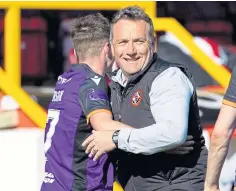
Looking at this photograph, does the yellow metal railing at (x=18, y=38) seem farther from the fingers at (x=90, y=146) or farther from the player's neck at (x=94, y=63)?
the fingers at (x=90, y=146)

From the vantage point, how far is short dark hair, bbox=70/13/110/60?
11.2 feet

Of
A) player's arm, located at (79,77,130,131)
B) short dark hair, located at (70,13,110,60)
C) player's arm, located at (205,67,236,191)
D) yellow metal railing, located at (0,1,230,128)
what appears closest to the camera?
player's arm, located at (205,67,236,191)

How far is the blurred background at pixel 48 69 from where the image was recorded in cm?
421

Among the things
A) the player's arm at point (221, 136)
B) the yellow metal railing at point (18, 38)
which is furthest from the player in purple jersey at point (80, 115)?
the yellow metal railing at point (18, 38)

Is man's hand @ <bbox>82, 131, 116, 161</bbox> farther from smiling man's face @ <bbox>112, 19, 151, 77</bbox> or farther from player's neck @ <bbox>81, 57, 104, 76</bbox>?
player's neck @ <bbox>81, 57, 104, 76</bbox>

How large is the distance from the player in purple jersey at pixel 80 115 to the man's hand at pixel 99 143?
0.27ft

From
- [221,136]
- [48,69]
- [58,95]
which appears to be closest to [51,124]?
[58,95]

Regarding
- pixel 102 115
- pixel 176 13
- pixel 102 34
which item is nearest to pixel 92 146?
pixel 102 115

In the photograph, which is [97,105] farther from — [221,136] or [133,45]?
[221,136]

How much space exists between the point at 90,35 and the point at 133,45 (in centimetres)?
29

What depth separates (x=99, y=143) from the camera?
10.3 feet

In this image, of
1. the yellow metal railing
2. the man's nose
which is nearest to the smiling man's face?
the man's nose

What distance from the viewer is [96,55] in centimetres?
343

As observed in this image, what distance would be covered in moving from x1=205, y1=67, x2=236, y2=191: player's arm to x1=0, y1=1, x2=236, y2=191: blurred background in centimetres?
111
